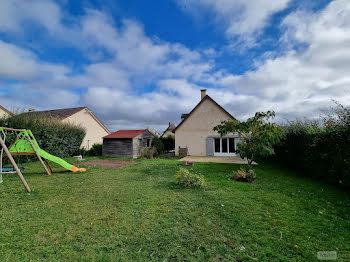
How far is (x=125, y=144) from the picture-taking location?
17.0 metres

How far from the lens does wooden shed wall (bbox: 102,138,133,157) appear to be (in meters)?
16.8

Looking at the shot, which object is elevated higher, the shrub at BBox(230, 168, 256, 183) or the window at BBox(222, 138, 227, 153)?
the window at BBox(222, 138, 227, 153)

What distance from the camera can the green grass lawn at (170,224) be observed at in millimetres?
2703

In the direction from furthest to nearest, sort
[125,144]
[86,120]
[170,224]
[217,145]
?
[86,120] → [217,145] → [125,144] → [170,224]

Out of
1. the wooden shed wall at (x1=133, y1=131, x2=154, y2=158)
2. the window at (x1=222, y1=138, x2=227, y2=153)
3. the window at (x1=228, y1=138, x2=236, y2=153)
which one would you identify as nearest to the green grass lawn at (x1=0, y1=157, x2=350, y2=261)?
the window at (x1=228, y1=138, x2=236, y2=153)

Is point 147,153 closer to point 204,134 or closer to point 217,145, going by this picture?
point 204,134

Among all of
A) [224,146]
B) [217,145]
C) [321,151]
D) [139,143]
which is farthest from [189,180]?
[139,143]

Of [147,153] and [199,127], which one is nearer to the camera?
[147,153]

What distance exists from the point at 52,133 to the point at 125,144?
630 centimetres

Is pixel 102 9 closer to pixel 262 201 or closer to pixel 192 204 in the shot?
pixel 192 204

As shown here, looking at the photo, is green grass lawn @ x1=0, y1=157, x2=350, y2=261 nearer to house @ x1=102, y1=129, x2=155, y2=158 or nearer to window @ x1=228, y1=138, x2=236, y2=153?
window @ x1=228, y1=138, x2=236, y2=153

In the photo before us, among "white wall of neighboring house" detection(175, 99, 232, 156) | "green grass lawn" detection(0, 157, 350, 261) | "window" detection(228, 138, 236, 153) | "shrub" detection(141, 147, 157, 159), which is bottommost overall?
"green grass lawn" detection(0, 157, 350, 261)

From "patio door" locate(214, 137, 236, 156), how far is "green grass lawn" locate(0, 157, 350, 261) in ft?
33.7

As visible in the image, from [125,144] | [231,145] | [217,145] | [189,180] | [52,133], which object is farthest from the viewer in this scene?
[217,145]
